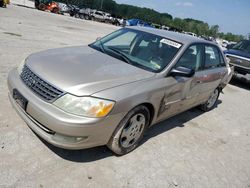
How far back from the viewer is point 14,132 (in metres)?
3.41

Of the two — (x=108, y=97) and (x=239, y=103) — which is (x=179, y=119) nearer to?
(x=108, y=97)

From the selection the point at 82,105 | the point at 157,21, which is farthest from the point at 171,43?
the point at 157,21

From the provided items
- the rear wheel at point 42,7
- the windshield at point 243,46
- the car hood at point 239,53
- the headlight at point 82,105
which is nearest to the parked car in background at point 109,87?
the headlight at point 82,105

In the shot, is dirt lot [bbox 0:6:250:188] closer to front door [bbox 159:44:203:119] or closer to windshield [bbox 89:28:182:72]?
front door [bbox 159:44:203:119]

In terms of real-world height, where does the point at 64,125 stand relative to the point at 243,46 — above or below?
below

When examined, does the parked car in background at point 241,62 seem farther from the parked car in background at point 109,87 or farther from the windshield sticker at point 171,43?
the windshield sticker at point 171,43

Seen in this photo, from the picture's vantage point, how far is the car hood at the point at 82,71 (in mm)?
2898

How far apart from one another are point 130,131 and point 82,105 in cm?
94

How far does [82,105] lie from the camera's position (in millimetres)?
2762

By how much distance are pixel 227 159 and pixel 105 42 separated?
111 inches

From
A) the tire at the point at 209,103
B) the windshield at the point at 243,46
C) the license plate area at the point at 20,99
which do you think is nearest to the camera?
the license plate area at the point at 20,99

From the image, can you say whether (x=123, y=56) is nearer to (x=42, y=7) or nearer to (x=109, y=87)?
(x=109, y=87)

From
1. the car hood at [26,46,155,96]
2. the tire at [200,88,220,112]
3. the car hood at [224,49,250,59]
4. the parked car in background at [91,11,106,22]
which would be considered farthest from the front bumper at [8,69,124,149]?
the parked car in background at [91,11,106,22]

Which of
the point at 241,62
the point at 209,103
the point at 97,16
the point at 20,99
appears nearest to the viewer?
the point at 20,99
